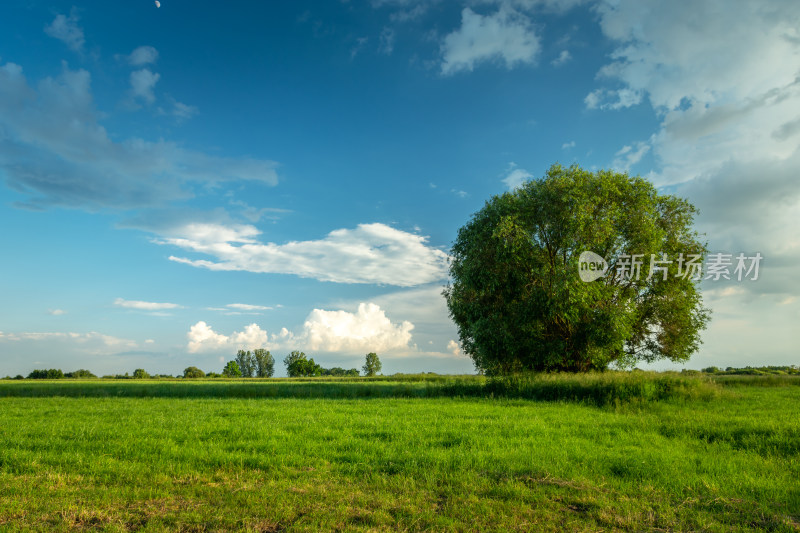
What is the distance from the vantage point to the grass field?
23.2 ft

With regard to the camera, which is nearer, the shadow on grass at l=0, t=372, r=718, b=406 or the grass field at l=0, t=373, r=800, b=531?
the grass field at l=0, t=373, r=800, b=531

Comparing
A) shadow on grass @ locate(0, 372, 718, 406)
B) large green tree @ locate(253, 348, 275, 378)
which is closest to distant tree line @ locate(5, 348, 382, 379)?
large green tree @ locate(253, 348, 275, 378)

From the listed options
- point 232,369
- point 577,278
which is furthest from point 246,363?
point 577,278

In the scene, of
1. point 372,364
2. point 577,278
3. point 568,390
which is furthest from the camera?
point 372,364

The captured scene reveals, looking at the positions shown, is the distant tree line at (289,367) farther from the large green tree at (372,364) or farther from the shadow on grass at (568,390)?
the shadow on grass at (568,390)

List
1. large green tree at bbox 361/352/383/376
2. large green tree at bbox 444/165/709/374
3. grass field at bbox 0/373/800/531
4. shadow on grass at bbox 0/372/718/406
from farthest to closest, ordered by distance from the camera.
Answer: large green tree at bbox 361/352/383/376 → large green tree at bbox 444/165/709/374 → shadow on grass at bbox 0/372/718/406 → grass field at bbox 0/373/800/531

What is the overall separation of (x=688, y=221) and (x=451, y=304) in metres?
18.9

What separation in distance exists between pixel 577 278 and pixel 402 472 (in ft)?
71.1

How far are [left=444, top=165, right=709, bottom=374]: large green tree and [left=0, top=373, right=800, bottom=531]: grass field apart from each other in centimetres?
1158

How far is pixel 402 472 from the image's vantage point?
30.7 feet

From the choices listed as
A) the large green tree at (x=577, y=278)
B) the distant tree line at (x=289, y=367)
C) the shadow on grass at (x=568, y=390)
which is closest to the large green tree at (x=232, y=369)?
the distant tree line at (x=289, y=367)

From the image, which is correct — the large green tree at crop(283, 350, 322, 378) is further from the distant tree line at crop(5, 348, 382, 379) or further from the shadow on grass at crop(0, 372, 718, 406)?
the shadow on grass at crop(0, 372, 718, 406)

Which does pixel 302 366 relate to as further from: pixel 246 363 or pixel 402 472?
pixel 402 472

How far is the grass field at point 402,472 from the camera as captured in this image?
707 centimetres
